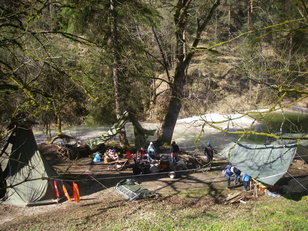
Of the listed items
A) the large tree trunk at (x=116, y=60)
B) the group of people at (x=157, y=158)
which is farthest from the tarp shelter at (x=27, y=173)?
the large tree trunk at (x=116, y=60)


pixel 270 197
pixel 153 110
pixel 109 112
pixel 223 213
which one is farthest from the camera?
pixel 153 110

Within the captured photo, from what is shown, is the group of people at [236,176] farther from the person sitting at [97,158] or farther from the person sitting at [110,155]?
the person sitting at [97,158]

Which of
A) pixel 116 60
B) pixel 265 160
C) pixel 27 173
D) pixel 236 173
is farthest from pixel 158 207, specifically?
pixel 116 60

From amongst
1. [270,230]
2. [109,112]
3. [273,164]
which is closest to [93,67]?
[109,112]

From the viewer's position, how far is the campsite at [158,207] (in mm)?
6980

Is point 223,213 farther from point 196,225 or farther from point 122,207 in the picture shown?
point 122,207

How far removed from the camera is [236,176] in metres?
10.5

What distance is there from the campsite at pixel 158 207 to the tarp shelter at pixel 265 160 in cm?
→ 69

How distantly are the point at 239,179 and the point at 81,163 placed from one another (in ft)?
22.4

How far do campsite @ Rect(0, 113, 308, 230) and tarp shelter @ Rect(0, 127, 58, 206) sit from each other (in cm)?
26

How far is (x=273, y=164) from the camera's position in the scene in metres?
9.84

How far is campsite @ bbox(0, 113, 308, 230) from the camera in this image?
6.98 meters

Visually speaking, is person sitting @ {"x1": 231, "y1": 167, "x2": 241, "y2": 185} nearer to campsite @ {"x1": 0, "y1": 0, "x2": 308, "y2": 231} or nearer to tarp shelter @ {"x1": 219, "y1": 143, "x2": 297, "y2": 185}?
campsite @ {"x1": 0, "y1": 0, "x2": 308, "y2": 231}

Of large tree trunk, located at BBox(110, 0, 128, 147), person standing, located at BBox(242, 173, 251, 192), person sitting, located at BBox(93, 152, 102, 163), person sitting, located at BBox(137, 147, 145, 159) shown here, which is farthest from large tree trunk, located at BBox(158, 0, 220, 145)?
person standing, located at BBox(242, 173, 251, 192)
